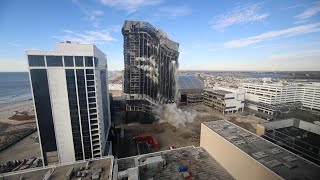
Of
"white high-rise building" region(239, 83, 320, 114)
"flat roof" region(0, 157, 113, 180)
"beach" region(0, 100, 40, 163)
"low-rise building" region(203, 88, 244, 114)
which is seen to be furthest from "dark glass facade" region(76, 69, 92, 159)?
"white high-rise building" region(239, 83, 320, 114)

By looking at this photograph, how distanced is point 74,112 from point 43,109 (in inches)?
243

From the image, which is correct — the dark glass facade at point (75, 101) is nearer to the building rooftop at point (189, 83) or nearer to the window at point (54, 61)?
the window at point (54, 61)

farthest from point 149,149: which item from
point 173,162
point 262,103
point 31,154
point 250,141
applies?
point 262,103

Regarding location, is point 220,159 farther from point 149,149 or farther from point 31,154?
point 31,154

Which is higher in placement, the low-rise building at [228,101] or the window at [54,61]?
the window at [54,61]

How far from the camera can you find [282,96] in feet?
315

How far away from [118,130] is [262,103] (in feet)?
272

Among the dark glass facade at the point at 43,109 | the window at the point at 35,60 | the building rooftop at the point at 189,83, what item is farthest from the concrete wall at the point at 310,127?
the building rooftop at the point at 189,83

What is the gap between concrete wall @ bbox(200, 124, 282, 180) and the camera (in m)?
26.0

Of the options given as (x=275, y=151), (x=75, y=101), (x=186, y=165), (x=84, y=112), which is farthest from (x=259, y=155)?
(x=75, y=101)

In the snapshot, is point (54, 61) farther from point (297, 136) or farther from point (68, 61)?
point (297, 136)

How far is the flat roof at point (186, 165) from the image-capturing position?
31812 millimetres

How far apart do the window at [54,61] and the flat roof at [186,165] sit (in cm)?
2420

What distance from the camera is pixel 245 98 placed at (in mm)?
105625
